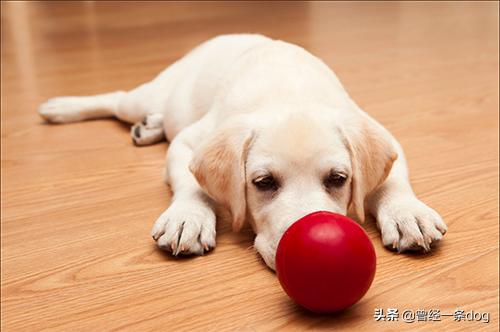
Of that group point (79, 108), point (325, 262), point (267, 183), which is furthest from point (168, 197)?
point (79, 108)

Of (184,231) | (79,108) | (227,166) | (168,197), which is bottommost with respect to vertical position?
(79,108)

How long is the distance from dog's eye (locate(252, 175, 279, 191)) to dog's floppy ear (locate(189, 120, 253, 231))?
0.06m

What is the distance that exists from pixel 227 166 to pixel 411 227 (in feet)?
1.84

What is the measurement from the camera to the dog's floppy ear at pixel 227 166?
2.16 m

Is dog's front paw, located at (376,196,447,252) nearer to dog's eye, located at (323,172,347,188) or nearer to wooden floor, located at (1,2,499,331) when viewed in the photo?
wooden floor, located at (1,2,499,331)

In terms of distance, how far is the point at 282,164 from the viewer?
6.75ft

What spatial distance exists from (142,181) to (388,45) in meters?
3.05

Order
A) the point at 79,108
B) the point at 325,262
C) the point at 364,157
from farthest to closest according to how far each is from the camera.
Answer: the point at 79,108, the point at 364,157, the point at 325,262

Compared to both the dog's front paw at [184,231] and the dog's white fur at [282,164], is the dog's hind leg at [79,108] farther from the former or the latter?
the dog's front paw at [184,231]

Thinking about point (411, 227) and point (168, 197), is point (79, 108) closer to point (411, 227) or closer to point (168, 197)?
point (168, 197)

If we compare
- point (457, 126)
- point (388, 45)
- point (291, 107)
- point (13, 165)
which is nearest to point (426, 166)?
point (457, 126)

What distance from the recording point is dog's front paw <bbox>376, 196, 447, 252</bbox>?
2146mm

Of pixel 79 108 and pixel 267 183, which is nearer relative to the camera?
pixel 267 183

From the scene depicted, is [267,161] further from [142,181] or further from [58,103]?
[58,103]
